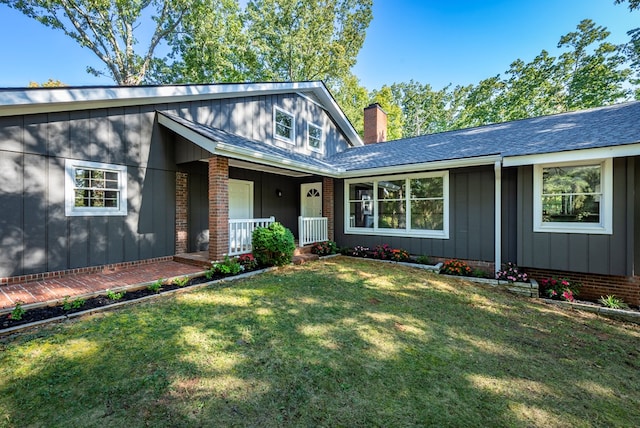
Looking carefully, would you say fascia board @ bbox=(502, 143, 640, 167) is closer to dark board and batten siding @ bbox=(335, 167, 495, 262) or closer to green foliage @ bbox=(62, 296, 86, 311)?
dark board and batten siding @ bbox=(335, 167, 495, 262)

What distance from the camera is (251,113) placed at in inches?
363

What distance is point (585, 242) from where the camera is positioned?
586 centimetres

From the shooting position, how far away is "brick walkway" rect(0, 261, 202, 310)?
168 inches

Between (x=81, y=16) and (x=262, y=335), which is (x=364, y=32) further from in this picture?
(x=262, y=335)

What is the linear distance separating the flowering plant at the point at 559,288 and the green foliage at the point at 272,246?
19.1ft

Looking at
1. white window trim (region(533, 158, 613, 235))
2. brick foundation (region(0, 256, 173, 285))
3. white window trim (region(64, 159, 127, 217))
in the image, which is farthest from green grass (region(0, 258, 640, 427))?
white window trim (region(64, 159, 127, 217))

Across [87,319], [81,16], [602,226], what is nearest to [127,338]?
[87,319]

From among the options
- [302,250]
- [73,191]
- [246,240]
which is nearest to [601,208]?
[302,250]

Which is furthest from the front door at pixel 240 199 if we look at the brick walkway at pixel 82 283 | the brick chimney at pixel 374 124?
the brick chimney at pixel 374 124

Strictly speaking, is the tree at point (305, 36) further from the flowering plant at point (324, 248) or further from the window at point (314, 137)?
the flowering plant at point (324, 248)

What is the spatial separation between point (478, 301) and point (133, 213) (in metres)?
7.77

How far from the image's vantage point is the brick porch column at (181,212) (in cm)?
751

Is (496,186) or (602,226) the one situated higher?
(496,186)

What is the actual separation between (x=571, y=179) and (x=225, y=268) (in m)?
7.97
